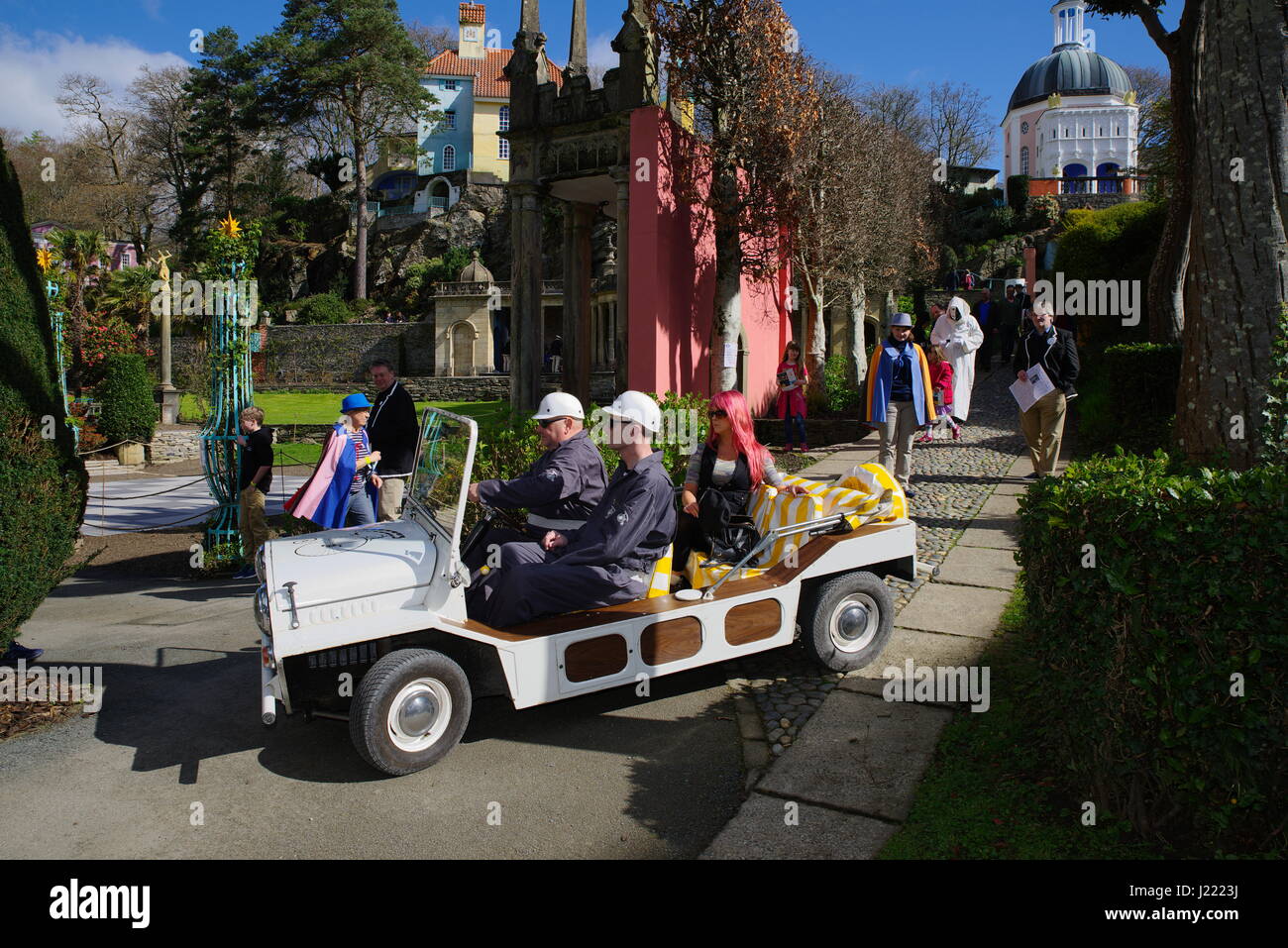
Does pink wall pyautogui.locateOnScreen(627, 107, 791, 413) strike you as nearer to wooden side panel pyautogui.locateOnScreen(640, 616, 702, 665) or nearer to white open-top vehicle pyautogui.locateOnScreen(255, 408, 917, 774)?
white open-top vehicle pyautogui.locateOnScreen(255, 408, 917, 774)

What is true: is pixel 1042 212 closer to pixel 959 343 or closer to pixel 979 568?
pixel 959 343

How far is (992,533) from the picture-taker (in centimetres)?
779

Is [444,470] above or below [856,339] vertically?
below

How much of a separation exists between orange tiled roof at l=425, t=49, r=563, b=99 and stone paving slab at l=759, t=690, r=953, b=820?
66.4 meters

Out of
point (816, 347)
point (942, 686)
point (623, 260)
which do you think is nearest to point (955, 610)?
point (942, 686)

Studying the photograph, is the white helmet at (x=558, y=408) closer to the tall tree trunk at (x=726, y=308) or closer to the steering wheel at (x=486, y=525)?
the steering wheel at (x=486, y=525)

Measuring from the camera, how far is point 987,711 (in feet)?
14.8

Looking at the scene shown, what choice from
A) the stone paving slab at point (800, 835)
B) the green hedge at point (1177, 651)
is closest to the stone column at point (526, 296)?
the stone paving slab at point (800, 835)

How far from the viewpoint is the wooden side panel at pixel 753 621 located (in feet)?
15.7

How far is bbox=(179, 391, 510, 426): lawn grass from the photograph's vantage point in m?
26.9

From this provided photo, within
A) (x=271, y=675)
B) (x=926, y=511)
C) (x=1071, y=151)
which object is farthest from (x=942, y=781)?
(x=1071, y=151)

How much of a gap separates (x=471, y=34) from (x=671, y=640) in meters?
71.6

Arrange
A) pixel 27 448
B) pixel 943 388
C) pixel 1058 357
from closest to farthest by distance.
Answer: pixel 27 448 < pixel 1058 357 < pixel 943 388

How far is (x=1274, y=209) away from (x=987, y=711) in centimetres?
327
